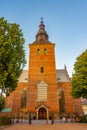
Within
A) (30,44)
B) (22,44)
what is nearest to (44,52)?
(30,44)

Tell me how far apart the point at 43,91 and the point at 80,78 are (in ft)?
56.2

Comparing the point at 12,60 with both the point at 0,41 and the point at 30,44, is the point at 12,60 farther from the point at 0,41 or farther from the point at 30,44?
the point at 30,44

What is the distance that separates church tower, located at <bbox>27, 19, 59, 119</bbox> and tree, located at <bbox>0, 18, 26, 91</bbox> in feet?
73.1

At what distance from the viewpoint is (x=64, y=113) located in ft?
139

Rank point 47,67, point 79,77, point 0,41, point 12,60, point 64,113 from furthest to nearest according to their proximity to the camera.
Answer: point 47,67 < point 64,113 < point 79,77 < point 12,60 < point 0,41

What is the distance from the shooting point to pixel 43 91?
43.1m

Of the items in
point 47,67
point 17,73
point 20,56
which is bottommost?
point 17,73

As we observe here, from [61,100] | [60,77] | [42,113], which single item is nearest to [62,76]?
[60,77]

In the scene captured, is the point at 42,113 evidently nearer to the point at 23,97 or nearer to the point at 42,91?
the point at 42,91

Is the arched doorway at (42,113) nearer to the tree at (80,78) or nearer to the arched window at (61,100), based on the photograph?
the arched window at (61,100)

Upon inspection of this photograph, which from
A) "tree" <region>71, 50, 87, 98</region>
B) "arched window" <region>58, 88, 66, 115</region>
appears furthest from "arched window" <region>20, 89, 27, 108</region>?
"tree" <region>71, 50, 87, 98</region>

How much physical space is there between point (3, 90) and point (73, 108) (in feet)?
87.8

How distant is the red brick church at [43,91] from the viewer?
41.5 meters

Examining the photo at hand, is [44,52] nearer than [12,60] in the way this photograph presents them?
No
